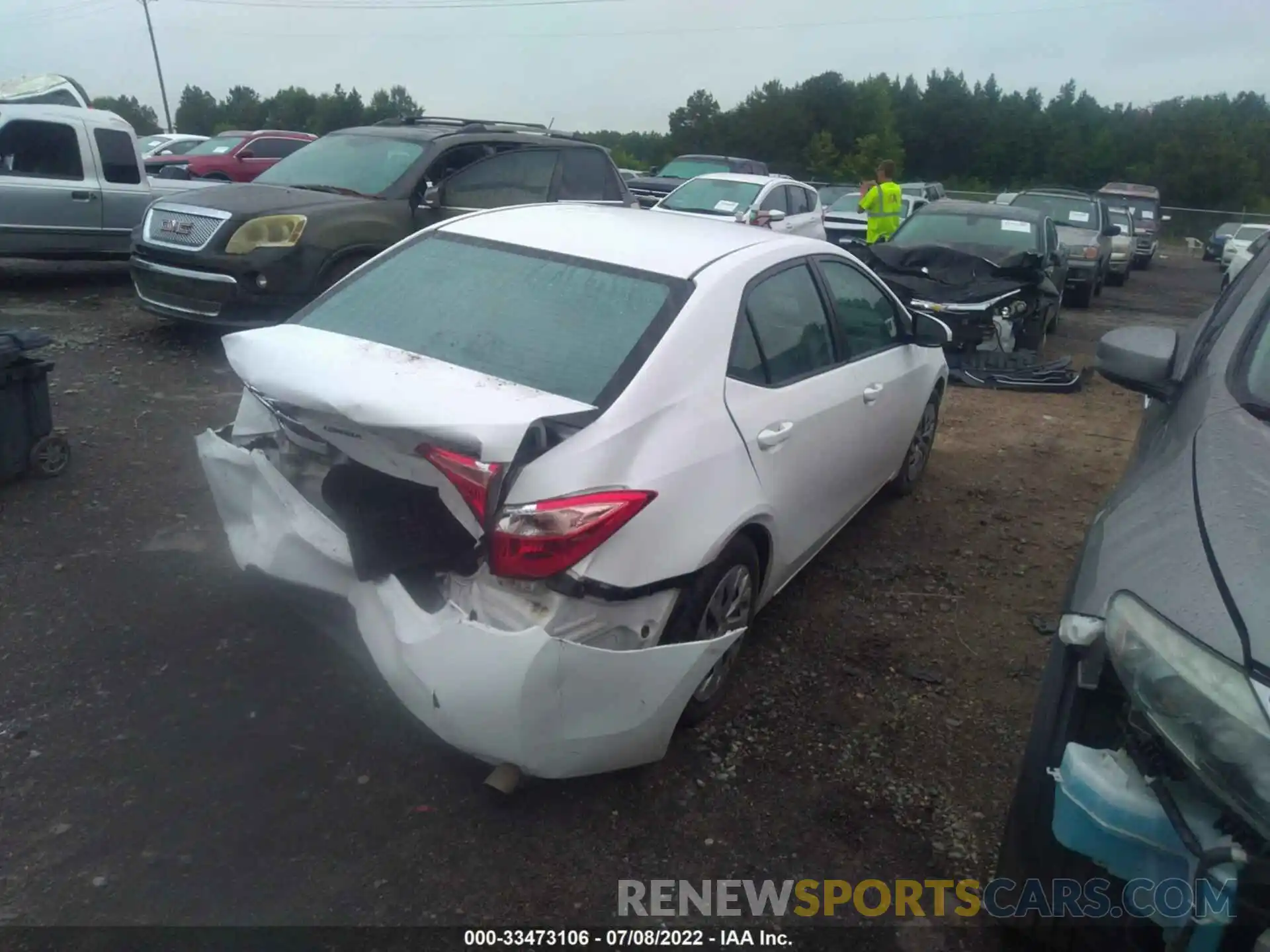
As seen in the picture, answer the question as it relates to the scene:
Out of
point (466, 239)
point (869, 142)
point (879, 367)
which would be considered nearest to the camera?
point (466, 239)

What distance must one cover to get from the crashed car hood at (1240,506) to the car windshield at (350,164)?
674 centimetres

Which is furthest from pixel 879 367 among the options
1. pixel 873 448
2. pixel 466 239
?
pixel 466 239

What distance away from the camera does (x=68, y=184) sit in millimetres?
9477

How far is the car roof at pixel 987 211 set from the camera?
34.9 feet

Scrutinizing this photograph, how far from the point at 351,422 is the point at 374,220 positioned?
534 cm

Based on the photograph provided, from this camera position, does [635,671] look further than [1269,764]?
Yes

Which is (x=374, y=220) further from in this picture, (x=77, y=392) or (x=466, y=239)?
(x=466, y=239)

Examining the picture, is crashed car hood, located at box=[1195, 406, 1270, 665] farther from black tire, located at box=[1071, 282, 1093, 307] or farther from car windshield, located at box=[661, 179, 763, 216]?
black tire, located at box=[1071, 282, 1093, 307]

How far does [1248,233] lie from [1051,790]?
26.9 m

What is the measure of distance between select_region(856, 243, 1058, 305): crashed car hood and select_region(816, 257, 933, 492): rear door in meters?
4.04

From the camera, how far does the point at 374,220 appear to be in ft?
24.8

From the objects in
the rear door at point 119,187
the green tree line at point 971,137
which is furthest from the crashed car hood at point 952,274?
the green tree line at point 971,137

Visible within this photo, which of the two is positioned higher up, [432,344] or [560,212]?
[560,212]

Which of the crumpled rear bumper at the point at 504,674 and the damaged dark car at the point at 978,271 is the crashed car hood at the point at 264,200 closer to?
the crumpled rear bumper at the point at 504,674
